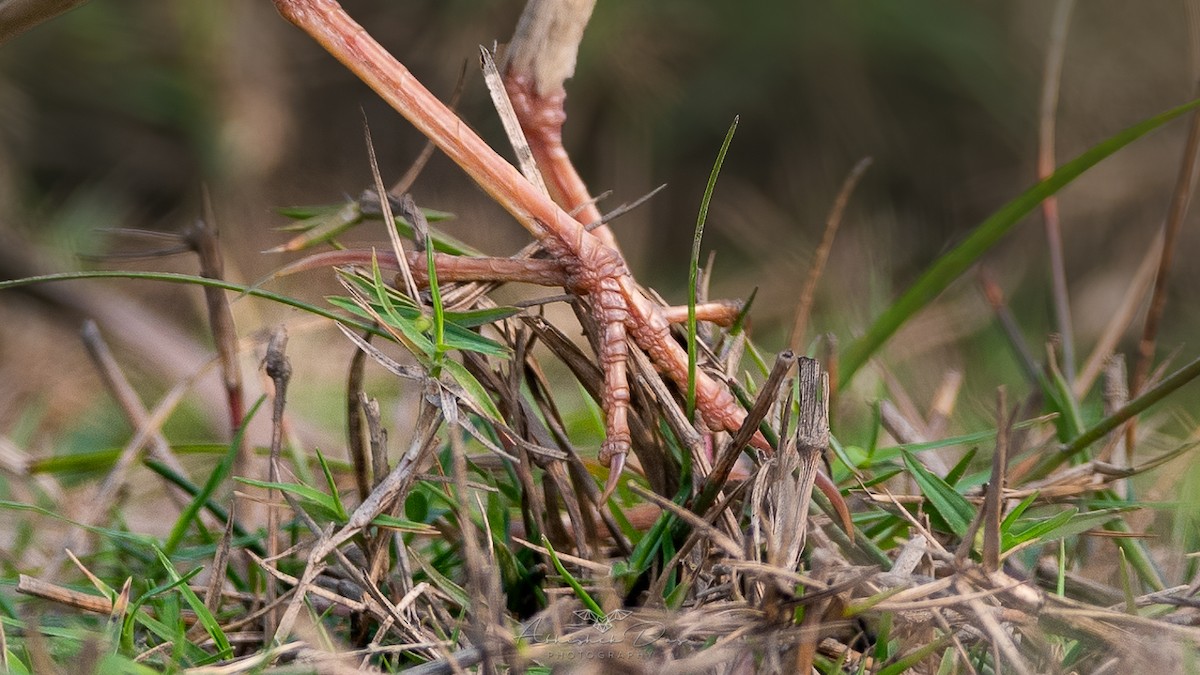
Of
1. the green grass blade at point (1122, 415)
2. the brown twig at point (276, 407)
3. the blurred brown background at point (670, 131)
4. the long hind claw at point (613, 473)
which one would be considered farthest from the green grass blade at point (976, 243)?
the blurred brown background at point (670, 131)

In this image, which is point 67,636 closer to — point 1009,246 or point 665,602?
point 665,602

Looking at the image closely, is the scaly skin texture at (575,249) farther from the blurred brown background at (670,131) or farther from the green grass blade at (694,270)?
the blurred brown background at (670,131)

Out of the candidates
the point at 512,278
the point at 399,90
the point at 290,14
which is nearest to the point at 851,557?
the point at 512,278

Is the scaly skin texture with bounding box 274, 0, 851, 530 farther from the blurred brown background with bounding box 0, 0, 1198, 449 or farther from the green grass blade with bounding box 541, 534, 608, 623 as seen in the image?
the blurred brown background with bounding box 0, 0, 1198, 449

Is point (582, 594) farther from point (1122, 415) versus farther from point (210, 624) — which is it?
point (1122, 415)

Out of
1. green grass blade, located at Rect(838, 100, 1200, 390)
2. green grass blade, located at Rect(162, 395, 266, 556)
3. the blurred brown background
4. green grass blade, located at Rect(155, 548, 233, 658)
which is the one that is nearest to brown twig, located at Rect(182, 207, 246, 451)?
green grass blade, located at Rect(162, 395, 266, 556)
